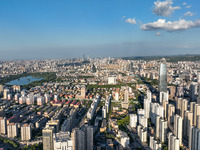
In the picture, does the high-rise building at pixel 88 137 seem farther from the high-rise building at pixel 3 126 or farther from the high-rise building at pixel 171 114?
the high-rise building at pixel 171 114

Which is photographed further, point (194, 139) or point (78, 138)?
point (194, 139)

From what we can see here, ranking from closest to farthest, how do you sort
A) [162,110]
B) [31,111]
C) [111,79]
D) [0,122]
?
1. [0,122]
2. [162,110]
3. [31,111]
4. [111,79]

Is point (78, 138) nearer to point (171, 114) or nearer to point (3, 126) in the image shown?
point (3, 126)

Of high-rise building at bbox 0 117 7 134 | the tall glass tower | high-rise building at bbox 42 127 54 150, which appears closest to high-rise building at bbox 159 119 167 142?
high-rise building at bbox 42 127 54 150

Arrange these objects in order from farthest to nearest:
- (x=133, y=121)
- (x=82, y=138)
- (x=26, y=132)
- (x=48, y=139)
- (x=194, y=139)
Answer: (x=133, y=121), (x=26, y=132), (x=194, y=139), (x=82, y=138), (x=48, y=139)

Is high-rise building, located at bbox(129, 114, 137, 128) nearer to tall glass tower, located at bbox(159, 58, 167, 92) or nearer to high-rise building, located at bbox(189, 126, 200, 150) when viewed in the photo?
high-rise building, located at bbox(189, 126, 200, 150)

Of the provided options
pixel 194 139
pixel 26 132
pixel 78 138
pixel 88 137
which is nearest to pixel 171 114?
pixel 194 139

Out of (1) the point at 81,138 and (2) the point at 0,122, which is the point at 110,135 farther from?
(2) the point at 0,122

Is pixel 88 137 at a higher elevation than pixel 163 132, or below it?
higher

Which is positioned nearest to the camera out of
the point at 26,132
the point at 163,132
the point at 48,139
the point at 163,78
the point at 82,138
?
the point at 48,139

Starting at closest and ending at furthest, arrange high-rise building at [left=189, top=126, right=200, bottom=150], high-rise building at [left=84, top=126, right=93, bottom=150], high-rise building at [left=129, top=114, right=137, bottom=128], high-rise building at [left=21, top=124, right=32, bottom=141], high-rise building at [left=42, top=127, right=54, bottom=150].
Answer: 1. high-rise building at [left=42, top=127, right=54, bottom=150]
2. high-rise building at [left=189, top=126, right=200, bottom=150]
3. high-rise building at [left=84, top=126, right=93, bottom=150]
4. high-rise building at [left=21, top=124, right=32, bottom=141]
5. high-rise building at [left=129, top=114, right=137, bottom=128]

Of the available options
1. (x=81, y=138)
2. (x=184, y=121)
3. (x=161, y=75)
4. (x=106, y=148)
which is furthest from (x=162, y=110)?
(x=161, y=75)
